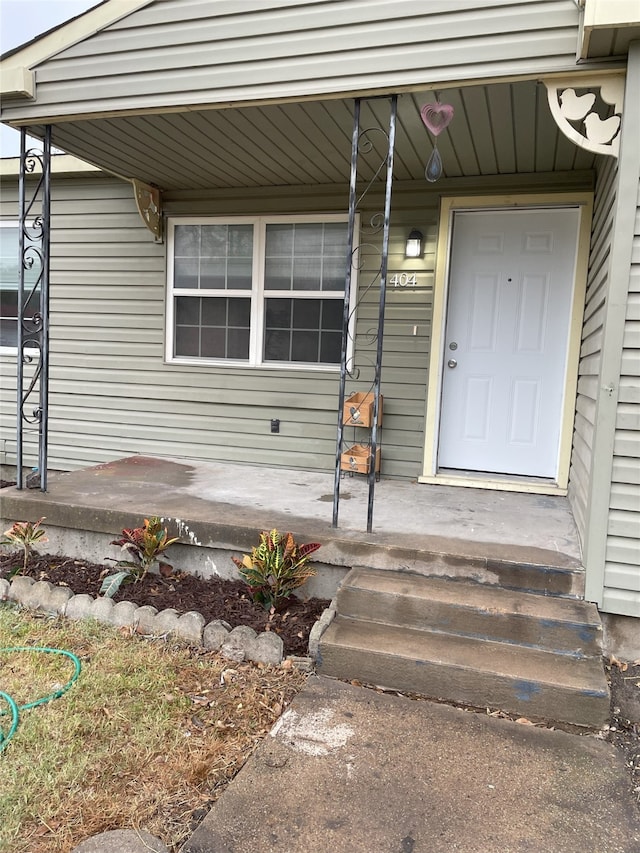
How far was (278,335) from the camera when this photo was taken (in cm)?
499

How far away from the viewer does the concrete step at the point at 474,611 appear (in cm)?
245

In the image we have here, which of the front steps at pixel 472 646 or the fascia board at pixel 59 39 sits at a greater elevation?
the fascia board at pixel 59 39

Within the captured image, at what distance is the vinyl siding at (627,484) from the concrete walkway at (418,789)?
0.80 m

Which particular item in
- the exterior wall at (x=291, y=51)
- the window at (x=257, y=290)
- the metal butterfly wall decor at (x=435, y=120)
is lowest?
the window at (x=257, y=290)

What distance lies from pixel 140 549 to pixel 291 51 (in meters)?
2.77

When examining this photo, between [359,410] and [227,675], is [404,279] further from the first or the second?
[227,675]

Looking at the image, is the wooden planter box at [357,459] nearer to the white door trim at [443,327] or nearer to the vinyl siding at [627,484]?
the white door trim at [443,327]

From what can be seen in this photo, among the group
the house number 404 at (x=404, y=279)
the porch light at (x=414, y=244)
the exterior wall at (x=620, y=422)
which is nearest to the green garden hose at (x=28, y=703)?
the exterior wall at (x=620, y=422)

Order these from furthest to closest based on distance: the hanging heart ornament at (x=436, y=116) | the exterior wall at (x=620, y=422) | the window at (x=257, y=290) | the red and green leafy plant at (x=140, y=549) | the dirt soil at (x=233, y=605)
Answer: the window at (x=257, y=290) → the red and green leafy plant at (x=140, y=549) → the hanging heart ornament at (x=436, y=116) → the exterior wall at (x=620, y=422) → the dirt soil at (x=233, y=605)

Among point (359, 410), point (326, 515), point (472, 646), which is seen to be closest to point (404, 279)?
point (359, 410)

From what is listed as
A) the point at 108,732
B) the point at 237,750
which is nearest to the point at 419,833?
the point at 237,750

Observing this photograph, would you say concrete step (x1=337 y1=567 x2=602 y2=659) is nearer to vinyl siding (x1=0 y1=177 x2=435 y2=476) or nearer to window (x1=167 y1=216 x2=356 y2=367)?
vinyl siding (x1=0 y1=177 x2=435 y2=476)

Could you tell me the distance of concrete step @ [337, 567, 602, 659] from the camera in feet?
8.05

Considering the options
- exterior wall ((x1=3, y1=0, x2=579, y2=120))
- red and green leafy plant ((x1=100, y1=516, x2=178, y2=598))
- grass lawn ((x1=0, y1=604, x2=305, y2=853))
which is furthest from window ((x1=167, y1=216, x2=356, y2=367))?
grass lawn ((x1=0, y1=604, x2=305, y2=853))
